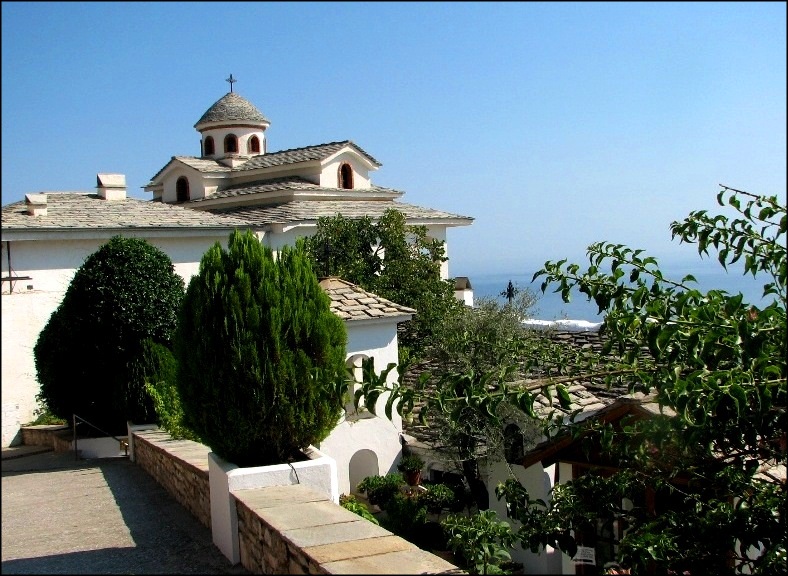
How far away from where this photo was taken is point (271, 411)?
20.2 ft

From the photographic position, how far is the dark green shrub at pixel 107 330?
12.6 meters

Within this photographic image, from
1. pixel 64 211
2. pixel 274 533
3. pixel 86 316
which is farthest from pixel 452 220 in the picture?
pixel 274 533

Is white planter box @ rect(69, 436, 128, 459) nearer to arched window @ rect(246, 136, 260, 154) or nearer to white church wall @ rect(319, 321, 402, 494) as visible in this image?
white church wall @ rect(319, 321, 402, 494)

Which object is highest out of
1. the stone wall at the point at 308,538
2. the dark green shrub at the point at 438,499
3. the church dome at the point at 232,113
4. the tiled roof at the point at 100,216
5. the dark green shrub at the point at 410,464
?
the church dome at the point at 232,113

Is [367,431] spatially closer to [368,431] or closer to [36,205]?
[368,431]

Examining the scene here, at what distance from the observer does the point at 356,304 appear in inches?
594

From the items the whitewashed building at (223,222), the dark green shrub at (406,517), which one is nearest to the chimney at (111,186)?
the whitewashed building at (223,222)

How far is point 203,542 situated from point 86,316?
746 centimetres

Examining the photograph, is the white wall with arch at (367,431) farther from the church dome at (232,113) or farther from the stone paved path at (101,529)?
the church dome at (232,113)

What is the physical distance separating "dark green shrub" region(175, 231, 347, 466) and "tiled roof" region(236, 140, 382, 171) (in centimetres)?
2263

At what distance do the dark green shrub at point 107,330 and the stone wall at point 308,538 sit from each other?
6127 mm

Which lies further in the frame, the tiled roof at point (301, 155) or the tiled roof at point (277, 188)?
the tiled roof at point (301, 155)

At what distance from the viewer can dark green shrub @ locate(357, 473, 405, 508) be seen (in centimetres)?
1493

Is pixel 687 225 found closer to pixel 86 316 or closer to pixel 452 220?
pixel 86 316
